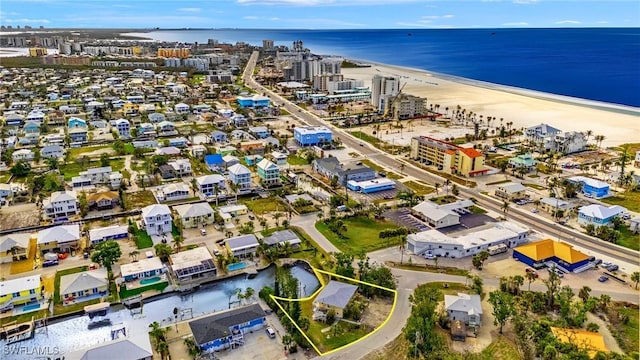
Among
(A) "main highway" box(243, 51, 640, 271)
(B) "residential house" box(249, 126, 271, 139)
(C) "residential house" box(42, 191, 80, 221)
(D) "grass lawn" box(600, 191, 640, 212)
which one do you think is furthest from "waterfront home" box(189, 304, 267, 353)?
(B) "residential house" box(249, 126, 271, 139)

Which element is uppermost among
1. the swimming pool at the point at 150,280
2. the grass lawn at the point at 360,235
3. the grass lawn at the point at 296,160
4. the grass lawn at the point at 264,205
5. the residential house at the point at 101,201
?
the grass lawn at the point at 296,160

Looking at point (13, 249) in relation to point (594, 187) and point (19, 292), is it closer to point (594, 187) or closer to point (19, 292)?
point (19, 292)

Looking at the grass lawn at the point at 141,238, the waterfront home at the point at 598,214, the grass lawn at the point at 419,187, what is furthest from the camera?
the grass lawn at the point at 419,187

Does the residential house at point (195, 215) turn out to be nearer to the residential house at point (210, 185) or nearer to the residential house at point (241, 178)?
the residential house at point (210, 185)

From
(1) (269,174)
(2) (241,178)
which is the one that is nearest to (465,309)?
(1) (269,174)

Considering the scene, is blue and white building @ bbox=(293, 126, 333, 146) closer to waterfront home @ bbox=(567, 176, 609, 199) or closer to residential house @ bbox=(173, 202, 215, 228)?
residential house @ bbox=(173, 202, 215, 228)

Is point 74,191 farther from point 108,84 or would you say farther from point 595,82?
point 595,82

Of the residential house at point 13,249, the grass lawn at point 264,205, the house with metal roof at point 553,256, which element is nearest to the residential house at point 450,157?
the house with metal roof at point 553,256
